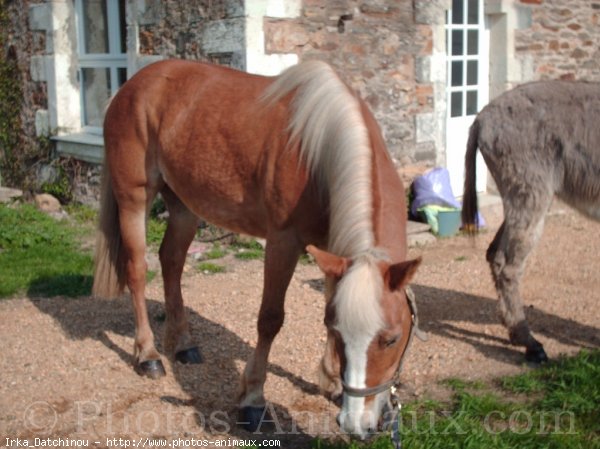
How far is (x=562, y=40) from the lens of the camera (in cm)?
923

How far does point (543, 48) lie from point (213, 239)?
4.93m

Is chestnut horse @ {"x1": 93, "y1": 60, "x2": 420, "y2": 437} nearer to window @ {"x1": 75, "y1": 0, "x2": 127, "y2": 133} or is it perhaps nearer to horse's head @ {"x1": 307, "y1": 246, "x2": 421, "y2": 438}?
horse's head @ {"x1": 307, "y1": 246, "x2": 421, "y2": 438}

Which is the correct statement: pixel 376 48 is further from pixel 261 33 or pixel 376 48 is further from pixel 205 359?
pixel 205 359

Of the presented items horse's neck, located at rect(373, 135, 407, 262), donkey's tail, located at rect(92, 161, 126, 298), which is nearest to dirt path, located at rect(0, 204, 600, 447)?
donkey's tail, located at rect(92, 161, 126, 298)

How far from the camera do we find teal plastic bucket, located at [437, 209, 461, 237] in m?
7.32

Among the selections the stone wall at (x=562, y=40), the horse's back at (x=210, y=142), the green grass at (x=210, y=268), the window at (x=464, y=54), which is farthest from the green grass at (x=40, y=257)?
the stone wall at (x=562, y=40)

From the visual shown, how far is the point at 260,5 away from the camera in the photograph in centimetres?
646

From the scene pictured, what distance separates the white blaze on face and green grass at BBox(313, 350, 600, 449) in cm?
49

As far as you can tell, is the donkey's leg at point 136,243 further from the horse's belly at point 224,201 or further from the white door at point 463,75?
the white door at point 463,75

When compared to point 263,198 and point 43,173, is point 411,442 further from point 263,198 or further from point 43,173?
point 43,173

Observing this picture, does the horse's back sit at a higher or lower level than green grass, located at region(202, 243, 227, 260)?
higher

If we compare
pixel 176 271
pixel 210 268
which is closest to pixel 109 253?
pixel 176 271

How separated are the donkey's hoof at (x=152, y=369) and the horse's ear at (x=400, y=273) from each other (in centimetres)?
192

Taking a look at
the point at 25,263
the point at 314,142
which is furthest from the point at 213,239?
the point at 314,142
